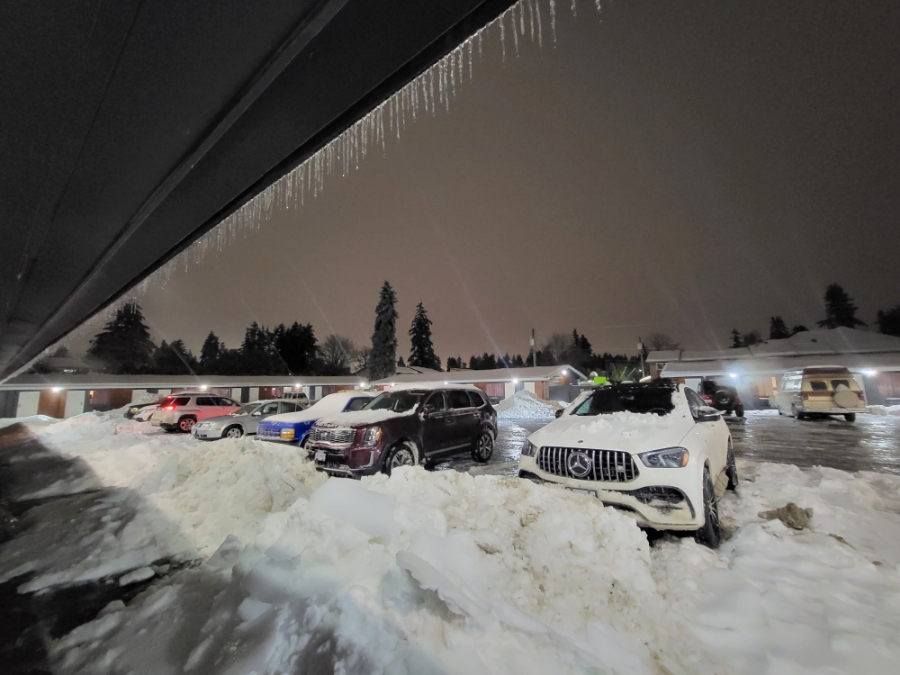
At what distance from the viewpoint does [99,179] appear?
239 cm

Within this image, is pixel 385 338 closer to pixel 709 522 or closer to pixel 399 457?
pixel 399 457

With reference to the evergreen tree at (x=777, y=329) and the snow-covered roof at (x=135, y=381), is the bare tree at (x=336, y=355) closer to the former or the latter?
the snow-covered roof at (x=135, y=381)

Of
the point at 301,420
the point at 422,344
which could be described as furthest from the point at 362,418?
the point at 422,344

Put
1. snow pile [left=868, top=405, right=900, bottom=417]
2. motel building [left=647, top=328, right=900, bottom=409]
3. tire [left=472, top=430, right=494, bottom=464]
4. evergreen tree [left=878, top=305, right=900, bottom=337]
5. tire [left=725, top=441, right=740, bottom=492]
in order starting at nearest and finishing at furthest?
tire [left=725, top=441, right=740, bottom=492]
tire [left=472, top=430, right=494, bottom=464]
snow pile [left=868, top=405, right=900, bottom=417]
motel building [left=647, top=328, right=900, bottom=409]
evergreen tree [left=878, top=305, right=900, bottom=337]

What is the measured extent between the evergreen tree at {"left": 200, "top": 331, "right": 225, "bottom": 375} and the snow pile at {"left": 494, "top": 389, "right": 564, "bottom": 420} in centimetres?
5616

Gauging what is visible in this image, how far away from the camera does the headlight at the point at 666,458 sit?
4504 mm

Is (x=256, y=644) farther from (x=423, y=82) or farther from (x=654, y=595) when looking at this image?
(x=423, y=82)

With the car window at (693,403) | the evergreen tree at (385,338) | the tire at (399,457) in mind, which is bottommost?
the tire at (399,457)

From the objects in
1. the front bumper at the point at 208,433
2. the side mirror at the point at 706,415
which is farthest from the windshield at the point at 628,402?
the front bumper at the point at 208,433

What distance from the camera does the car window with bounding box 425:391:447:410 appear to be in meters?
9.23

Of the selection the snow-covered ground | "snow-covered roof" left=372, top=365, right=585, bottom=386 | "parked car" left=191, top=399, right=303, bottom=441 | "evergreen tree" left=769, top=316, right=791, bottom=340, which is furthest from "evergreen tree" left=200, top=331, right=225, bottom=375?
"evergreen tree" left=769, top=316, right=791, bottom=340

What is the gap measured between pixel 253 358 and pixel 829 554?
71.8 metres

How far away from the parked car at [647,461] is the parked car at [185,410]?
18.6 meters

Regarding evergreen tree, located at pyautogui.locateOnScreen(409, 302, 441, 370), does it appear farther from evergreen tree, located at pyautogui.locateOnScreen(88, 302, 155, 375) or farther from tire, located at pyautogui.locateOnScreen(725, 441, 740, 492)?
tire, located at pyautogui.locateOnScreen(725, 441, 740, 492)
